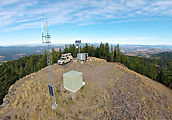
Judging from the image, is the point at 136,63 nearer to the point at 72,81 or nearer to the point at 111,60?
the point at 111,60

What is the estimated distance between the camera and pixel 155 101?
14.0 meters

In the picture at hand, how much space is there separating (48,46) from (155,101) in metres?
19.1

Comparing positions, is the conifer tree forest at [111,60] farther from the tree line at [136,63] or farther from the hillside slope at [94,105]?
the hillside slope at [94,105]

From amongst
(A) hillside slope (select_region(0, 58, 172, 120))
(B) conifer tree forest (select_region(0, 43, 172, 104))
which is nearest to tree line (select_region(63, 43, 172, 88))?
(B) conifer tree forest (select_region(0, 43, 172, 104))

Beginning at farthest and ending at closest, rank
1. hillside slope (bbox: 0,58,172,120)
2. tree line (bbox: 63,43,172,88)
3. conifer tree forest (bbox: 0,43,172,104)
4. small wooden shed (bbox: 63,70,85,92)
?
tree line (bbox: 63,43,172,88) < conifer tree forest (bbox: 0,43,172,104) < small wooden shed (bbox: 63,70,85,92) < hillside slope (bbox: 0,58,172,120)

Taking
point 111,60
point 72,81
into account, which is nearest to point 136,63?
point 111,60

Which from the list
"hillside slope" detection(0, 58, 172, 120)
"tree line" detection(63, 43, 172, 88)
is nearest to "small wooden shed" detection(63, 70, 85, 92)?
"hillside slope" detection(0, 58, 172, 120)

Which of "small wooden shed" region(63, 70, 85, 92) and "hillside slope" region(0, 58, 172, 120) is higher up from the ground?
"small wooden shed" region(63, 70, 85, 92)

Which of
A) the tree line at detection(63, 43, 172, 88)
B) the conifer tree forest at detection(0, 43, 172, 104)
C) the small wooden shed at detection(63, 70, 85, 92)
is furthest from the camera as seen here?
the tree line at detection(63, 43, 172, 88)

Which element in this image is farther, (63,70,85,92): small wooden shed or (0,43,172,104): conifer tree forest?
(0,43,172,104): conifer tree forest

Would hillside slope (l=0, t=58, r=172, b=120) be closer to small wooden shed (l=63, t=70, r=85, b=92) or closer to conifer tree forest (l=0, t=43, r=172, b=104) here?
small wooden shed (l=63, t=70, r=85, b=92)

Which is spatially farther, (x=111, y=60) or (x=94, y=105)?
(x=111, y=60)

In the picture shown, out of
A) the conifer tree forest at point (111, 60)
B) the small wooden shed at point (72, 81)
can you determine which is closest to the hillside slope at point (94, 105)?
the small wooden shed at point (72, 81)

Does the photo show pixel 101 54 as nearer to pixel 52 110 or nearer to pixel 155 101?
pixel 155 101
